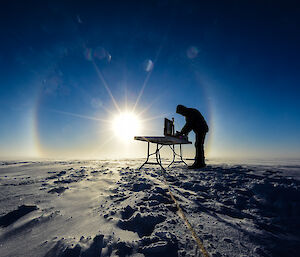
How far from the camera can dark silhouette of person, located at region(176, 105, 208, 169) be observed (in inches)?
224

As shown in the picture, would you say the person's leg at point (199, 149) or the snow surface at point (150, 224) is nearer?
the snow surface at point (150, 224)

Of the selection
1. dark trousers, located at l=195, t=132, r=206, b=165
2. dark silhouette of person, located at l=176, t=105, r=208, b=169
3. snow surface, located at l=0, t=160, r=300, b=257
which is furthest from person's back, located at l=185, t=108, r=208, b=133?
snow surface, located at l=0, t=160, r=300, b=257

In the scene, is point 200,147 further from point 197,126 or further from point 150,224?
point 150,224

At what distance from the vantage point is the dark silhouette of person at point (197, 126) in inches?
224

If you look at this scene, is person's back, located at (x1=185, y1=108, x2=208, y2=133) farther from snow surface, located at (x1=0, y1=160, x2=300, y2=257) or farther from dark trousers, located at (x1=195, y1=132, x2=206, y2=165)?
snow surface, located at (x1=0, y1=160, x2=300, y2=257)

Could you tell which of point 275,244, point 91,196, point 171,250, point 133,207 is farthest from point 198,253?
point 91,196

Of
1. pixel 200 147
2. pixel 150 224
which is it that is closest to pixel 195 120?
pixel 200 147

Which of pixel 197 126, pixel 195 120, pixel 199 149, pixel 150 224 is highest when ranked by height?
pixel 195 120

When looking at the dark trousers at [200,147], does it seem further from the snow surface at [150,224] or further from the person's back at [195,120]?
the snow surface at [150,224]

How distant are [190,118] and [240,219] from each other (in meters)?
4.49

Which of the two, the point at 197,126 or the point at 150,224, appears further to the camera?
the point at 197,126

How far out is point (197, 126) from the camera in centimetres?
573

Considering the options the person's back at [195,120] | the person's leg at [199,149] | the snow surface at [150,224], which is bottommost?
the snow surface at [150,224]

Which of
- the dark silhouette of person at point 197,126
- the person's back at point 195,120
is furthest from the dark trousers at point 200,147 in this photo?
the person's back at point 195,120
